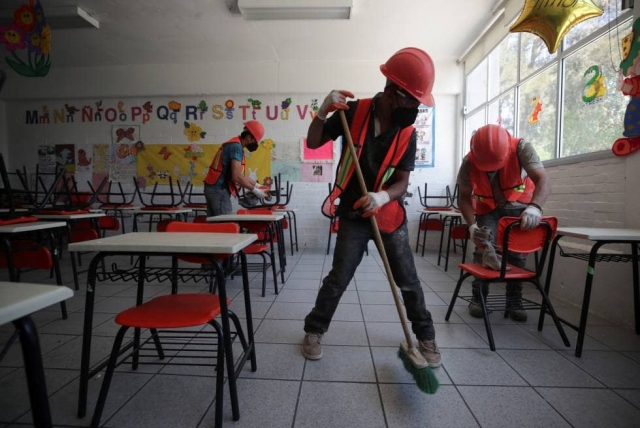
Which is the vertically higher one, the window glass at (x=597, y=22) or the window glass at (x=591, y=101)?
the window glass at (x=597, y=22)

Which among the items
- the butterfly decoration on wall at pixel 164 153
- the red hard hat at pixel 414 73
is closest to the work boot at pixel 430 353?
the red hard hat at pixel 414 73

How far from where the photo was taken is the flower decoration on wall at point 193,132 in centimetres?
531

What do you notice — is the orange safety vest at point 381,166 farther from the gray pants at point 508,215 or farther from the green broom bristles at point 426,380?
the gray pants at point 508,215

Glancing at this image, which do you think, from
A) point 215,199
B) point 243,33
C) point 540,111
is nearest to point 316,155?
point 243,33

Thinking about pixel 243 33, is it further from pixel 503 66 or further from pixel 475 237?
pixel 475 237

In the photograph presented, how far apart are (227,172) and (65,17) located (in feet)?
9.69

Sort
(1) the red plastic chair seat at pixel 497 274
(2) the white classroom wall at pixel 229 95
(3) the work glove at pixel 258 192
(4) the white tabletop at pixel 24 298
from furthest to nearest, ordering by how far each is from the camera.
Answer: (2) the white classroom wall at pixel 229 95 → (3) the work glove at pixel 258 192 → (1) the red plastic chair seat at pixel 497 274 → (4) the white tabletop at pixel 24 298

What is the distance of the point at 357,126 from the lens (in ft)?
5.25

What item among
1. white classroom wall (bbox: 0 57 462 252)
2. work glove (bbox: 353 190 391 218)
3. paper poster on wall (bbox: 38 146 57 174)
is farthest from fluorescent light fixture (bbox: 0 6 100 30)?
work glove (bbox: 353 190 391 218)

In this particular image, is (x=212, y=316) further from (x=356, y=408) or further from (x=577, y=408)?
(x=577, y=408)

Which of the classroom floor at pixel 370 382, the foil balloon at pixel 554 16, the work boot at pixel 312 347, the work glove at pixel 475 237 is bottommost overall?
the classroom floor at pixel 370 382

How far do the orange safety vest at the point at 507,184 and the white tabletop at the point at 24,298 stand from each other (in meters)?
2.25

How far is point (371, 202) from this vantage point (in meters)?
1.48

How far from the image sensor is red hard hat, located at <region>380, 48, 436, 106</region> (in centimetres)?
140
